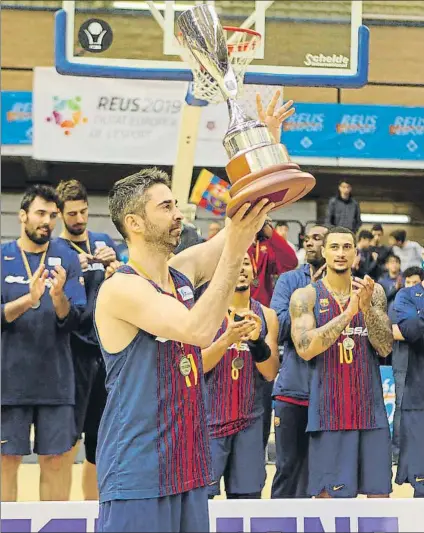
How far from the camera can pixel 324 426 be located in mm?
4961

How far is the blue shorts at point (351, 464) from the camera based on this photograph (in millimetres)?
4895

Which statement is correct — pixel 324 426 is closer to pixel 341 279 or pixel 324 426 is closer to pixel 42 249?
pixel 341 279

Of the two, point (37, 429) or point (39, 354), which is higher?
point (39, 354)

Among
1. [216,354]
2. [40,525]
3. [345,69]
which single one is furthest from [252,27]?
[40,525]

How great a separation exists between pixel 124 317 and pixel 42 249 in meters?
A: 2.44

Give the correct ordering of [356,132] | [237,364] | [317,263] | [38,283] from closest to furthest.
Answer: [38,283] < [237,364] < [317,263] < [356,132]

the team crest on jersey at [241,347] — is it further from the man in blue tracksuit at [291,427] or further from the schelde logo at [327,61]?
the schelde logo at [327,61]

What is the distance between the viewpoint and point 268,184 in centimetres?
251

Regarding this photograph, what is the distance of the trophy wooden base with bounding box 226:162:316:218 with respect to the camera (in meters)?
2.52

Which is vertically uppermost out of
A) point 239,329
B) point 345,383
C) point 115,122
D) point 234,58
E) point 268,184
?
point 115,122

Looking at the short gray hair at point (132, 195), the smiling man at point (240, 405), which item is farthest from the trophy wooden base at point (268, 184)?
the smiling man at point (240, 405)

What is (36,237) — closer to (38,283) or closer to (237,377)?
(38,283)

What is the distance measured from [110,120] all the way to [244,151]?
7887 millimetres

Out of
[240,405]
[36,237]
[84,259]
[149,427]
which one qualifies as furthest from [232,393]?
[149,427]
